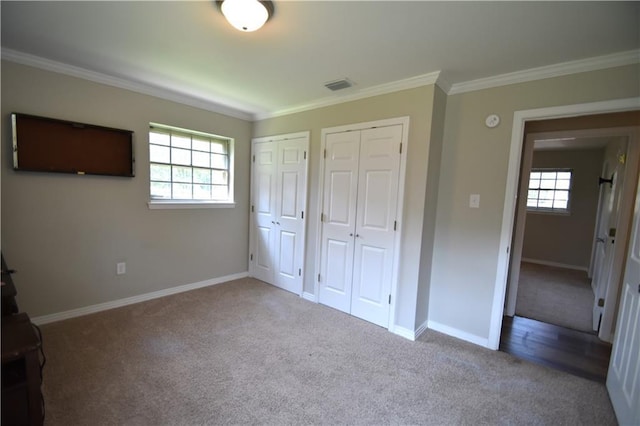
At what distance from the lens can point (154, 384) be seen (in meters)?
1.86

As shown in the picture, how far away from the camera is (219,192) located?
3.83 m

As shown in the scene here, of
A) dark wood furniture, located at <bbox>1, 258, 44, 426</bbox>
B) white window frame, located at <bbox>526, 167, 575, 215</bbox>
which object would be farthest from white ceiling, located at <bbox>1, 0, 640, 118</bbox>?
white window frame, located at <bbox>526, 167, 575, 215</bbox>

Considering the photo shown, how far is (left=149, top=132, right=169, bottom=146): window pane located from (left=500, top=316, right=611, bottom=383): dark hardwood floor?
4114 millimetres

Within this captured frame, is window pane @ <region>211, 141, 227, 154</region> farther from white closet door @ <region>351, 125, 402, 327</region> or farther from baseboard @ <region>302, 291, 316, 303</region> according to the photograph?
baseboard @ <region>302, 291, 316, 303</region>

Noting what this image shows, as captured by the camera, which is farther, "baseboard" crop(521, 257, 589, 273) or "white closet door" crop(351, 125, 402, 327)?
"baseboard" crop(521, 257, 589, 273)

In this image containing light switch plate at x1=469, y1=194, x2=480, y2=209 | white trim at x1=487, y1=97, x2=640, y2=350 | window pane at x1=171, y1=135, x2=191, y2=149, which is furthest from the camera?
window pane at x1=171, y1=135, x2=191, y2=149

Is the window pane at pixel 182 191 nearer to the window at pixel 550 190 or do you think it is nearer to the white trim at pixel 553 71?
the white trim at pixel 553 71

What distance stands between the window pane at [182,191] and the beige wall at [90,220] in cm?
21

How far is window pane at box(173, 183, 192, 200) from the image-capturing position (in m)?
3.39

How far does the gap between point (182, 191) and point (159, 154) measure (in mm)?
501

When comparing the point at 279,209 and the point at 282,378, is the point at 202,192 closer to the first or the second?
the point at 279,209

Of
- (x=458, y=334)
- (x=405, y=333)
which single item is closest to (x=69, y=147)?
(x=405, y=333)

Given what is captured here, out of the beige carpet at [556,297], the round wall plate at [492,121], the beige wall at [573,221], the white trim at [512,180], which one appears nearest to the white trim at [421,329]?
the white trim at [512,180]

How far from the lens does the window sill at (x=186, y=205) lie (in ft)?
10.3
